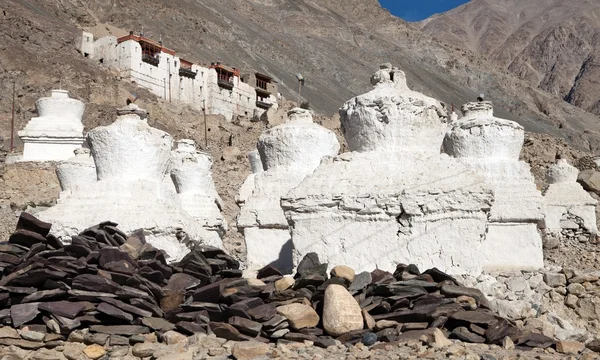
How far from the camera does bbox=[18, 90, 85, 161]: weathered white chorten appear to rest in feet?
59.7

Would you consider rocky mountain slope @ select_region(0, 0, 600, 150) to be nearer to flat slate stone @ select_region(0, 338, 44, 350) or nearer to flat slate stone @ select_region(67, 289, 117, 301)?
flat slate stone @ select_region(67, 289, 117, 301)

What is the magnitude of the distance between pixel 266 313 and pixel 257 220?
4.80 metres

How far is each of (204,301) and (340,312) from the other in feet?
4.31

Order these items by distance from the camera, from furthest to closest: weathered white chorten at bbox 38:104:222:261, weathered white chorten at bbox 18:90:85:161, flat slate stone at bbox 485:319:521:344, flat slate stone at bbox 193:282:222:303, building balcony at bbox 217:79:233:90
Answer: building balcony at bbox 217:79:233:90
weathered white chorten at bbox 18:90:85:161
weathered white chorten at bbox 38:104:222:261
flat slate stone at bbox 193:282:222:303
flat slate stone at bbox 485:319:521:344

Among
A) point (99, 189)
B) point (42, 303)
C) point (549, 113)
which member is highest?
point (549, 113)

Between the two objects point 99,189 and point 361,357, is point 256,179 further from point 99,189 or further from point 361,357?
point 361,357

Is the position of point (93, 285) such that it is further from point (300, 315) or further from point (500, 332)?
point (500, 332)

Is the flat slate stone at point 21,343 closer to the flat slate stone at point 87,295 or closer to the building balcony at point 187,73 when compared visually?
the flat slate stone at point 87,295

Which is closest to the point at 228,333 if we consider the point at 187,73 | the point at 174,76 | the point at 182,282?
the point at 182,282

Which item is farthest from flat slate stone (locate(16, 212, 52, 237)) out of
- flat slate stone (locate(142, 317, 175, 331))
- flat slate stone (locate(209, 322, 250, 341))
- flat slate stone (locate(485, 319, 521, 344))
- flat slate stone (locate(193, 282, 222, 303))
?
flat slate stone (locate(485, 319, 521, 344))

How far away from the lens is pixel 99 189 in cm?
Answer: 820

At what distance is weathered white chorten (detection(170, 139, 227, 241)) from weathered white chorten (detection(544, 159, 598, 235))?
822 cm

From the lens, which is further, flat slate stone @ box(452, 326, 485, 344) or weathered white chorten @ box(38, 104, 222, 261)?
weathered white chorten @ box(38, 104, 222, 261)

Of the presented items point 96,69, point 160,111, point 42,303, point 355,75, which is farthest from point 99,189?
point 355,75
